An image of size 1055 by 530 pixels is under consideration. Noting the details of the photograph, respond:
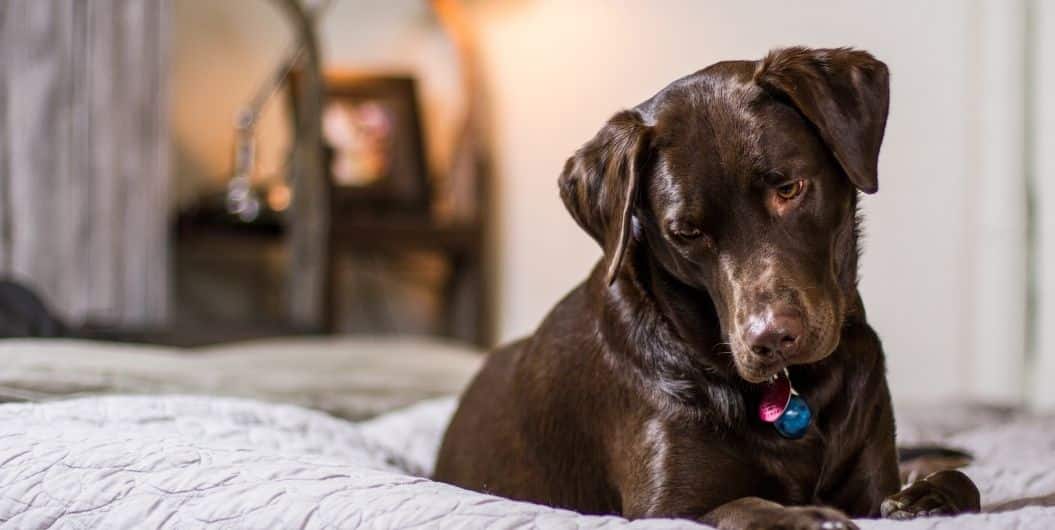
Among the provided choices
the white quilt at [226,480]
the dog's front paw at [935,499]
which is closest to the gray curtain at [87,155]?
the white quilt at [226,480]

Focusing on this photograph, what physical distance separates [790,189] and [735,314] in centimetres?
15

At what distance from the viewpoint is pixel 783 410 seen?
52.5 inches

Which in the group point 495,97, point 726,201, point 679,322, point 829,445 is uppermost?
point 495,97

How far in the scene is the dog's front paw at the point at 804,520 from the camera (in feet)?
3.38

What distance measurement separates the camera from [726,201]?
4.19 feet

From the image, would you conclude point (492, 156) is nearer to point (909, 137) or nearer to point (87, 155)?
point (87, 155)

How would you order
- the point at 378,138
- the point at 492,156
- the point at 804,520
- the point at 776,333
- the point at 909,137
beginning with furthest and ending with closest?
1. the point at 378,138
2. the point at 492,156
3. the point at 909,137
4. the point at 776,333
5. the point at 804,520

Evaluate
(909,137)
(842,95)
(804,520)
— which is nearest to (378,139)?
(909,137)

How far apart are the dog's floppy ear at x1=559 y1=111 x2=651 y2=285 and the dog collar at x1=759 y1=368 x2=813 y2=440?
0.75 feet

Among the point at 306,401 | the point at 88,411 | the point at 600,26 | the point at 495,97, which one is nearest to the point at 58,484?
the point at 88,411

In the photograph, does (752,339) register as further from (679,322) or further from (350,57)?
(350,57)

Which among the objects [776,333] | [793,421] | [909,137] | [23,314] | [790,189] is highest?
[909,137]

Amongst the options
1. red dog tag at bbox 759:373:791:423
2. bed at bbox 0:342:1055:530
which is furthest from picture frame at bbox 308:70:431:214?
red dog tag at bbox 759:373:791:423

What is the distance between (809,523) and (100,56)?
3619 millimetres
